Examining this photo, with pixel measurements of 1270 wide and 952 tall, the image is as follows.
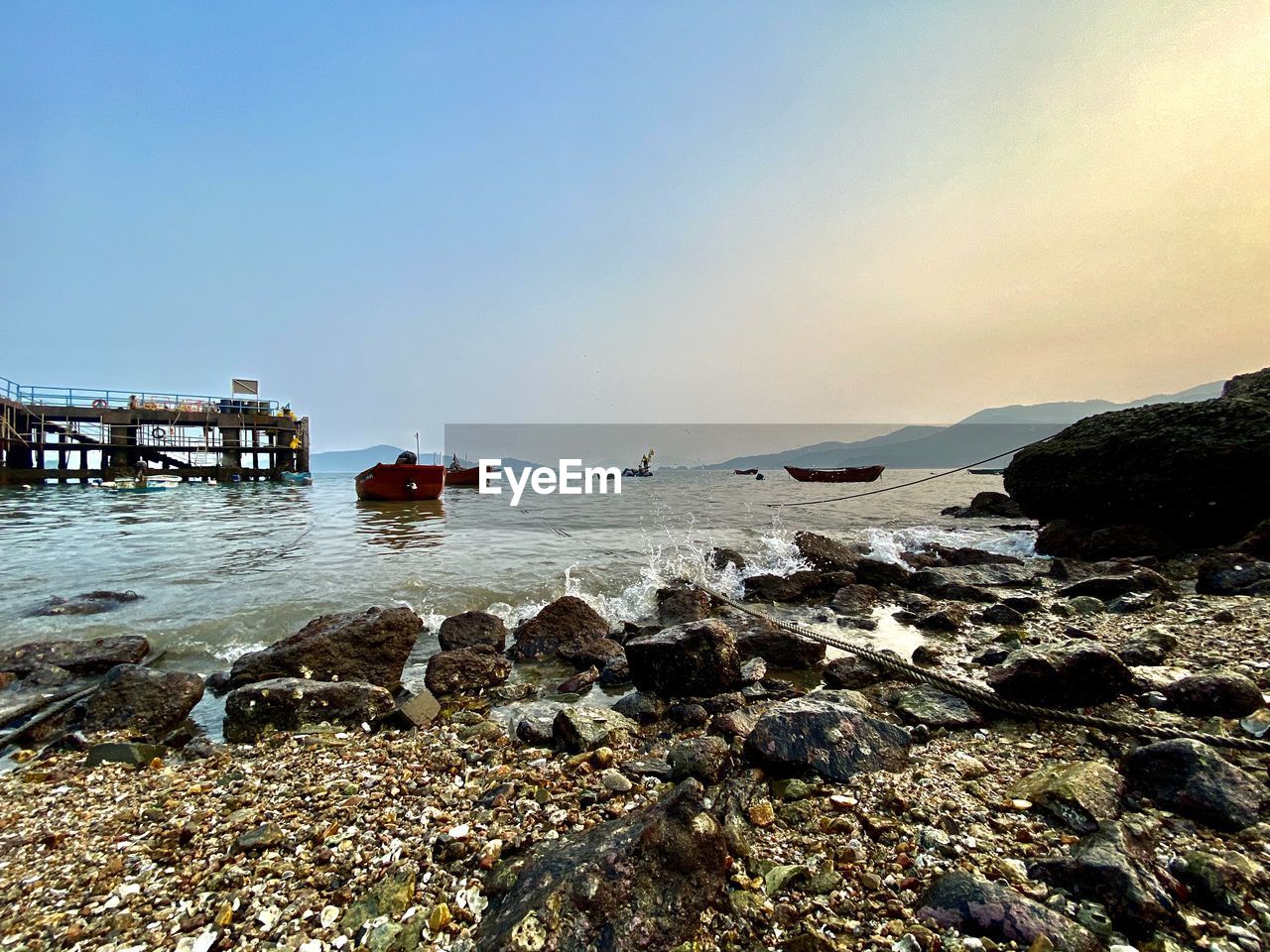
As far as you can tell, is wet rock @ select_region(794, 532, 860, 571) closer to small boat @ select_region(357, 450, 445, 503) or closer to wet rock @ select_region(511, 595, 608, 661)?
wet rock @ select_region(511, 595, 608, 661)

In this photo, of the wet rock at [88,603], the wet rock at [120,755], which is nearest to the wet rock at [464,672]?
the wet rock at [120,755]

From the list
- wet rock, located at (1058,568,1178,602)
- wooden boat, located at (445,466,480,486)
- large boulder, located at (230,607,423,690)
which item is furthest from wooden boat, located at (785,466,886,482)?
large boulder, located at (230,607,423,690)

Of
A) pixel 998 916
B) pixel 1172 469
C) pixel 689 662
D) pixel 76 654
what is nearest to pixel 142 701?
pixel 76 654

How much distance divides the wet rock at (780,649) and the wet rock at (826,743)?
6.87 feet

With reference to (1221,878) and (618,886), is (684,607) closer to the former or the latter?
(618,886)

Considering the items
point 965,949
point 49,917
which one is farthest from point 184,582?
point 965,949

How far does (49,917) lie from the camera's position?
2189 millimetres

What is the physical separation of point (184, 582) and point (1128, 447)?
20.2m

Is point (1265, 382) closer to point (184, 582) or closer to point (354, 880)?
point (354, 880)

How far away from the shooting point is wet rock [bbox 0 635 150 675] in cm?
557

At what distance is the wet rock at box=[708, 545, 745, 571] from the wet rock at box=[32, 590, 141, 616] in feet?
33.1

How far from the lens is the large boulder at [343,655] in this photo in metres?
5.16

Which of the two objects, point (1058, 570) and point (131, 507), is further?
point (131, 507)

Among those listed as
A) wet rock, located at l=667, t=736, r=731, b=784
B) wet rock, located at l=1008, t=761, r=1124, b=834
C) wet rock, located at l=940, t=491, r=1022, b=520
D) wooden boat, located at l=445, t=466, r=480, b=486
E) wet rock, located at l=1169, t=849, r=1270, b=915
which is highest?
wooden boat, located at l=445, t=466, r=480, b=486
